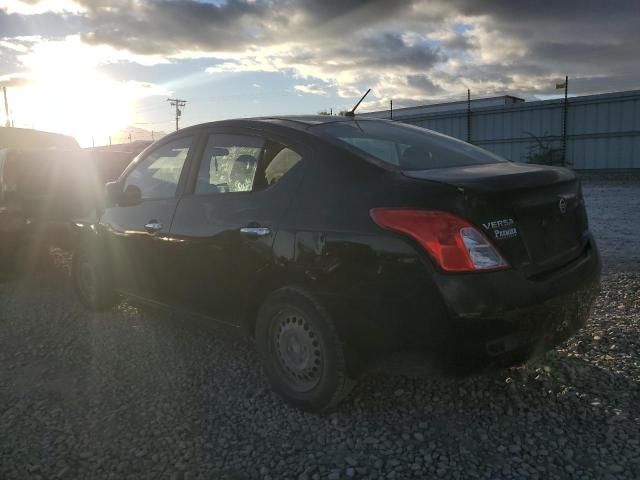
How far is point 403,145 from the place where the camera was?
340 centimetres

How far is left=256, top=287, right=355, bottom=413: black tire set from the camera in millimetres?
2844

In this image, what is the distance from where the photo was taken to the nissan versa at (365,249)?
2.51 metres

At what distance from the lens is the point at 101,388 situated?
11.4ft

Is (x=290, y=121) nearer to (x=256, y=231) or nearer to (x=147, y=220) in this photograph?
(x=256, y=231)

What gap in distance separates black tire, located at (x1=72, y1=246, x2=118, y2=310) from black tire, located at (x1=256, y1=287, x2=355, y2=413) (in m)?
2.08

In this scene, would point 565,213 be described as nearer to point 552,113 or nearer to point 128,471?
point 128,471

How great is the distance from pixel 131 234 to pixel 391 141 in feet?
7.10

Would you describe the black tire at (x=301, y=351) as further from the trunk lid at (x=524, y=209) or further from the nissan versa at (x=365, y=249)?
the trunk lid at (x=524, y=209)

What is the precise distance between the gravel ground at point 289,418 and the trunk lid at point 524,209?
813mm

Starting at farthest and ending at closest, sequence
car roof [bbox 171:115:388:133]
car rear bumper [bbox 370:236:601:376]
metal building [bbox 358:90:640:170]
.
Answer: metal building [bbox 358:90:640:170]
car roof [bbox 171:115:388:133]
car rear bumper [bbox 370:236:601:376]

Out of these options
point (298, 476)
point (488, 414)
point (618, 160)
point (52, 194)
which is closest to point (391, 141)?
point (488, 414)

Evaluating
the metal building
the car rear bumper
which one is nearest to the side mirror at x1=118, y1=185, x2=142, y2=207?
the car rear bumper

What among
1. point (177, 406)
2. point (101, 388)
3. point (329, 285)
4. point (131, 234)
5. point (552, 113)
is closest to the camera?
point (329, 285)

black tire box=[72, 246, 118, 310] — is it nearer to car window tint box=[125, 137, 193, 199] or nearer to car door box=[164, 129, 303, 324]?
car window tint box=[125, 137, 193, 199]
